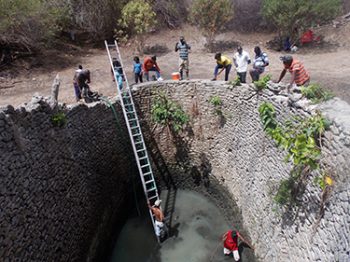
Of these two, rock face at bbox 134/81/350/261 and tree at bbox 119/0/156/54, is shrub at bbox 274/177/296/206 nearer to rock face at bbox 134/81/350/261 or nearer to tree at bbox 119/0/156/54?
rock face at bbox 134/81/350/261

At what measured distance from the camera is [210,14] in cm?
1620

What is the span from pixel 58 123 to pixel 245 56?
6276mm

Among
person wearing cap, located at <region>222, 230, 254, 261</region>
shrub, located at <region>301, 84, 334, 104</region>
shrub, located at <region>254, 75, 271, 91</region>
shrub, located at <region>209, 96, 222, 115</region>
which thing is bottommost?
person wearing cap, located at <region>222, 230, 254, 261</region>

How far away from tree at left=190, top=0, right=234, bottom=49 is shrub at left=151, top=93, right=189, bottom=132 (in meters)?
7.23

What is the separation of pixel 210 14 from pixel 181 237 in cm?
1181

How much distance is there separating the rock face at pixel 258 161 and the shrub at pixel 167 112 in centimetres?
20

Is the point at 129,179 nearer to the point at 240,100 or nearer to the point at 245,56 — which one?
the point at 240,100

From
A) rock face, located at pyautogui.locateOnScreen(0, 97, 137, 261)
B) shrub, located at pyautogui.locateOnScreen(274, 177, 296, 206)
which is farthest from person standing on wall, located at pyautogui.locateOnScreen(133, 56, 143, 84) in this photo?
shrub, located at pyautogui.locateOnScreen(274, 177, 296, 206)

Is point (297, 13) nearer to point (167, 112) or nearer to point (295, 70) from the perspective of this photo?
point (295, 70)

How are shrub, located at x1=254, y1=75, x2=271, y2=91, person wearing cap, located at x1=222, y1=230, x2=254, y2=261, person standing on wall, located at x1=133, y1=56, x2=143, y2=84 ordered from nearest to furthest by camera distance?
1. shrub, located at x1=254, y1=75, x2=271, y2=91
2. person wearing cap, located at x1=222, y1=230, x2=254, y2=261
3. person standing on wall, located at x1=133, y1=56, x2=143, y2=84

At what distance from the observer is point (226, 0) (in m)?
16.1

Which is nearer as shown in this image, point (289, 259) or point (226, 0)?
point (289, 259)

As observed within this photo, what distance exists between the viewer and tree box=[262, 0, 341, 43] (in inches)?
576


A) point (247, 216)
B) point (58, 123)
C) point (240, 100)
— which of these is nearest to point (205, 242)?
point (247, 216)
